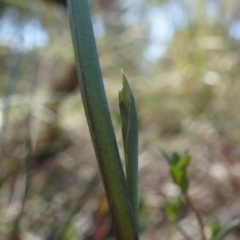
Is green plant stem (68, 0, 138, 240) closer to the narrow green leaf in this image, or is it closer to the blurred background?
the narrow green leaf

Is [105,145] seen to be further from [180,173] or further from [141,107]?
[141,107]

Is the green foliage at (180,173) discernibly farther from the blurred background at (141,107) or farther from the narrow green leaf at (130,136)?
the blurred background at (141,107)

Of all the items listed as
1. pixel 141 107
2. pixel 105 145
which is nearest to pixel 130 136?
pixel 105 145

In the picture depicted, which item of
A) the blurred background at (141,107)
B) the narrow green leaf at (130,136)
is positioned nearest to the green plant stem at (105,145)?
the narrow green leaf at (130,136)

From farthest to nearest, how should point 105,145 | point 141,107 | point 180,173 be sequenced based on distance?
point 141,107
point 180,173
point 105,145

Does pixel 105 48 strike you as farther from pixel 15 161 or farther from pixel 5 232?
pixel 5 232

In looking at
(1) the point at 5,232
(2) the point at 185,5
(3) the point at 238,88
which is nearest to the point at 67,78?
(2) the point at 185,5

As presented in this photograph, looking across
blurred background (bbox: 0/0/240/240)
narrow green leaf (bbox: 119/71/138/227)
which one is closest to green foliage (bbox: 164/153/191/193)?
narrow green leaf (bbox: 119/71/138/227)

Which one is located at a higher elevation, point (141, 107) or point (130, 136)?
point (141, 107)
